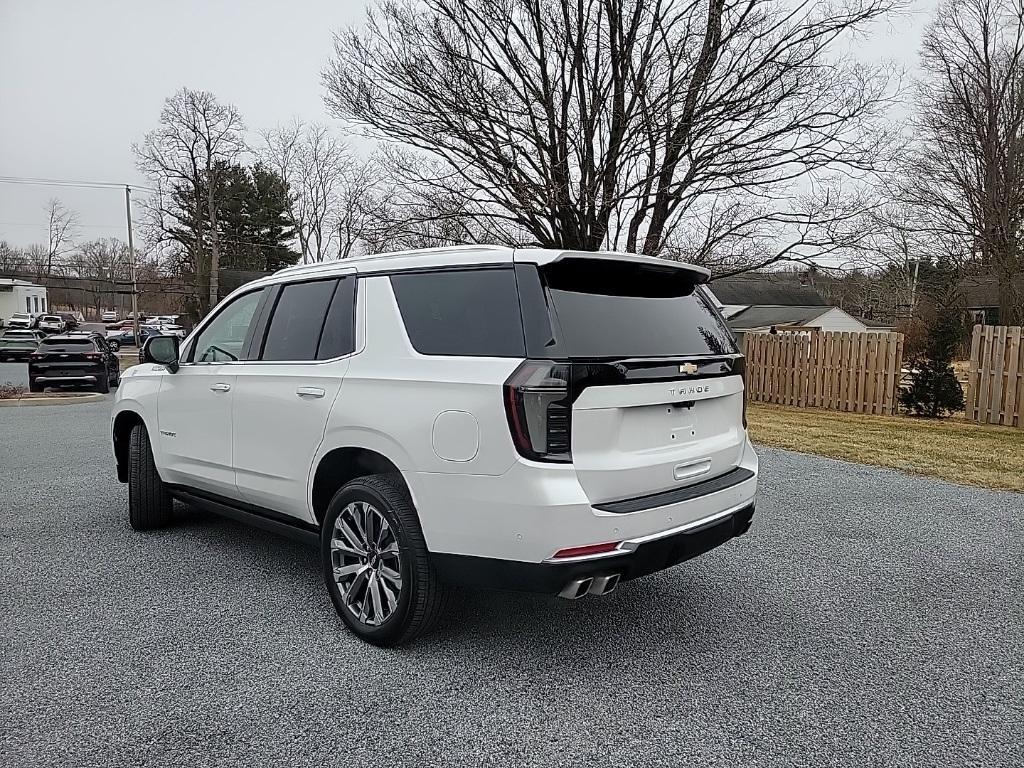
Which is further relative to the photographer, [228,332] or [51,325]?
[51,325]

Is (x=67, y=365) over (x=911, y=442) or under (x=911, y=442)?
over

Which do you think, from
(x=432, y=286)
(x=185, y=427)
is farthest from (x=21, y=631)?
(x=432, y=286)

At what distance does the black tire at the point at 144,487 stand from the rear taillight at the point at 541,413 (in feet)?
11.1

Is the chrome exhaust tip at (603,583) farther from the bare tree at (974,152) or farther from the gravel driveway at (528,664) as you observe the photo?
the bare tree at (974,152)

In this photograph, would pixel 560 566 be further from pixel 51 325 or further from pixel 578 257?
pixel 51 325

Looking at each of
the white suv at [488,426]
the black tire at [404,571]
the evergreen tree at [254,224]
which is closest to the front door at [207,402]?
the white suv at [488,426]

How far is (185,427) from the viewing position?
185 inches

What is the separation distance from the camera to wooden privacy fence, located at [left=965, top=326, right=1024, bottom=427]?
12266 millimetres

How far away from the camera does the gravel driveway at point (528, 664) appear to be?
103 inches

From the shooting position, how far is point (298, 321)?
4086mm

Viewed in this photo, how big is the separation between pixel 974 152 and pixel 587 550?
26.0 m

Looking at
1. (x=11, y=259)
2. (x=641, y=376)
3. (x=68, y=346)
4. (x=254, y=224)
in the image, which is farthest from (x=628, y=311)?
(x=11, y=259)

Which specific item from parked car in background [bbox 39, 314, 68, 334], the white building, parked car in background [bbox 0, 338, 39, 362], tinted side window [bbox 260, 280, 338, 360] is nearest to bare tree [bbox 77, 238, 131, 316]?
the white building

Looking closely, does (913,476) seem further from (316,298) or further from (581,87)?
(581,87)
